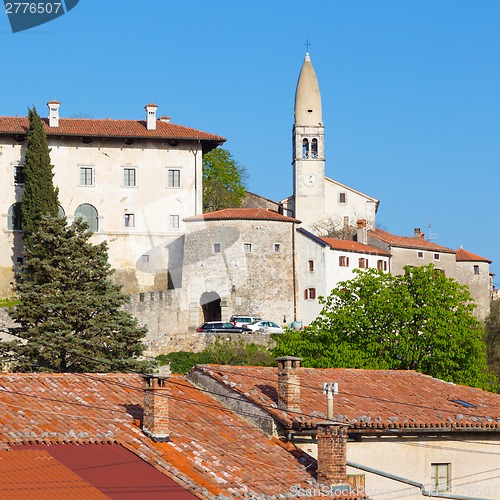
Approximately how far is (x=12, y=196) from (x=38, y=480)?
157 feet

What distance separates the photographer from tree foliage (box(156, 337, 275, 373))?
54.4m

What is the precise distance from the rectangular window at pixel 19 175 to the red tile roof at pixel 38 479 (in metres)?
47.0

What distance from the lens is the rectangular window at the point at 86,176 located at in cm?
6469

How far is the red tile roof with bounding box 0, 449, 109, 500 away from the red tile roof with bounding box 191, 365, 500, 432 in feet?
15.6

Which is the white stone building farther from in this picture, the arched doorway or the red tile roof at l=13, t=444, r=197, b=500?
the red tile roof at l=13, t=444, r=197, b=500

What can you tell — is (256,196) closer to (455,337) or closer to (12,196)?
(12,196)

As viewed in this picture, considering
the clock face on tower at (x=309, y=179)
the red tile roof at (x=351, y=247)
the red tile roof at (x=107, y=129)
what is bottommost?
the red tile roof at (x=351, y=247)

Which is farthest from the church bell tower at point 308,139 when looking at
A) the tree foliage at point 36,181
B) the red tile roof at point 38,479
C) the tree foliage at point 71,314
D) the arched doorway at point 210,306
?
the red tile roof at point 38,479

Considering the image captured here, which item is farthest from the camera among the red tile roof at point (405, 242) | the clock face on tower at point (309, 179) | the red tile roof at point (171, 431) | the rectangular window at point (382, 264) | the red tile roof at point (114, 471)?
the clock face on tower at point (309, 179)

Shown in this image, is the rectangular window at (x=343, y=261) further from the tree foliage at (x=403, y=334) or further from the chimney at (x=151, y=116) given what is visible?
the tree foliage at (x=403, y=334)

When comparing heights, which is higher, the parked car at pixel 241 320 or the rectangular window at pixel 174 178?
the rectangular window at pixel 174 178

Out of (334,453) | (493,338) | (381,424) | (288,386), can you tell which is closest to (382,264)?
(493,338)

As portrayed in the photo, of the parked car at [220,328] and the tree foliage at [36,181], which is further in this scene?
the tree foliage at [36,181]

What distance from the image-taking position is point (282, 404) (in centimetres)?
2145
